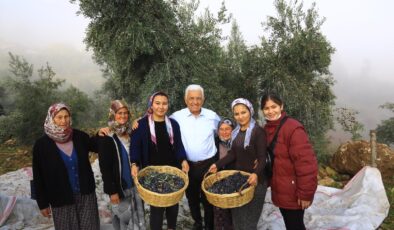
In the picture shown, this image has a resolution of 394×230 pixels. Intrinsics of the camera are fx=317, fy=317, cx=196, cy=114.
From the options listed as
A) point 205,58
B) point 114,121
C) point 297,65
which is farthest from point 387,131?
point 114,121

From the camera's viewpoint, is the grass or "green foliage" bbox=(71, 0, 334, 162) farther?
the grass

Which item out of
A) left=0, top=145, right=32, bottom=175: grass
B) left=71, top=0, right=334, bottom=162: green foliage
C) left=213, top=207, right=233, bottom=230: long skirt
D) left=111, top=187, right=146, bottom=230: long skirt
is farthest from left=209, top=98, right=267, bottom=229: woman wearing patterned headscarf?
left=0, top=145, right=32, bottom=175: grass

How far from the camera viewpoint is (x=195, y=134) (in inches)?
151

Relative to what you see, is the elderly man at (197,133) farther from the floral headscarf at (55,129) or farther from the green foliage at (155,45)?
the green foliage at (155,45)

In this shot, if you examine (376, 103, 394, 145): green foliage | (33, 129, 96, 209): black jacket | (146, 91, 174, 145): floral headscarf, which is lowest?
(376, 103, 394, 145): green foliage

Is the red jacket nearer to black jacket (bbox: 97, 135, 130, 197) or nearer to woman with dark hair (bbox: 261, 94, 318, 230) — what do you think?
woman with dark hair (bbox: 261, 94, 318, 230)

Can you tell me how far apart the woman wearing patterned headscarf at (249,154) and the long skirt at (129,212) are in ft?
3.59

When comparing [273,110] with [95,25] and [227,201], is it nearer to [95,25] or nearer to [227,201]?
[227,201]

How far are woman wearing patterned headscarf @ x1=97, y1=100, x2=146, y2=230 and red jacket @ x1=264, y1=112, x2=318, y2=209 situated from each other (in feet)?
5.02

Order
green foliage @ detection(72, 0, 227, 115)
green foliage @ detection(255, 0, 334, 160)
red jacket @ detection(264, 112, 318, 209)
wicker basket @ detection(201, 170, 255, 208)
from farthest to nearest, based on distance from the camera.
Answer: green foliage @ detection(255, 0, 334, 160), green foliage @ detection(72, 0, 227, 115), wicker basket @ detection(201, 170, 255, 208), red jacket @ detection(264, 112, 318, 209)

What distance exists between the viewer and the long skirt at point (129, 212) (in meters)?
3.53

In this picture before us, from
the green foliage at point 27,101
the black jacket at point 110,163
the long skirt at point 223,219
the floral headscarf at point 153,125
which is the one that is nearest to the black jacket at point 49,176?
the black jacket at point 110,163

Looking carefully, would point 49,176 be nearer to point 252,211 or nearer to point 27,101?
point 252,211

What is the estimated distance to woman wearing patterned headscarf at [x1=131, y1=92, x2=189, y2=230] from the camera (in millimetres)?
3406
